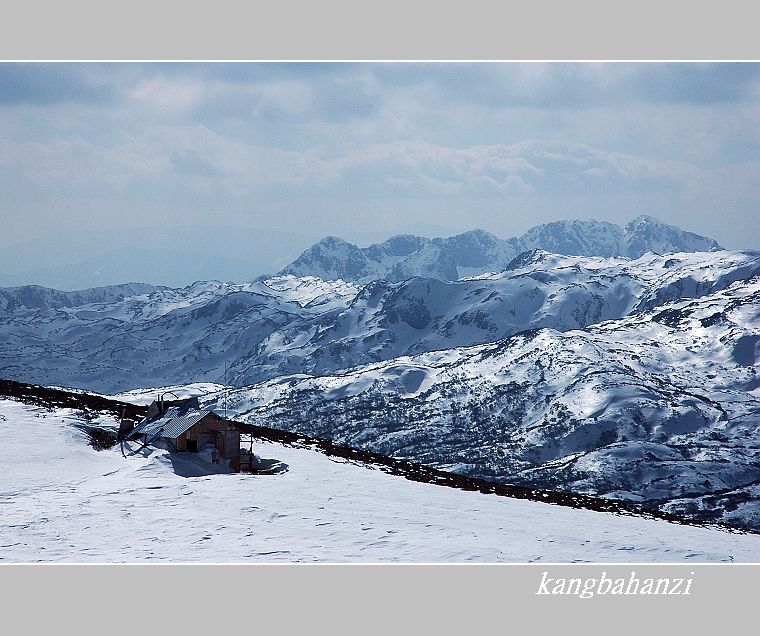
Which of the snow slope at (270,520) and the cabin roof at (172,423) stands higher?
the cabin roof at (172,423)

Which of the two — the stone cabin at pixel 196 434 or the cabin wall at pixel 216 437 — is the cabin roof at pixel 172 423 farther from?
the cabin wall at pixel 216 437

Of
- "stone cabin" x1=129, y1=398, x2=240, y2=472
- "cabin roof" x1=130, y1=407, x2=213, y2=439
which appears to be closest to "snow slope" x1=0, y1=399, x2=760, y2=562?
"stone cabin" x1=129, y1=398, x2=240, y2=472

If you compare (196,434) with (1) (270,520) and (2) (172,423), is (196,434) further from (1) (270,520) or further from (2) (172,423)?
(1) (270,520)

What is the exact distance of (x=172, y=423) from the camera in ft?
196

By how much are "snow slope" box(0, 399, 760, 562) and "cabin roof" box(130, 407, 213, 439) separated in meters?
1.91

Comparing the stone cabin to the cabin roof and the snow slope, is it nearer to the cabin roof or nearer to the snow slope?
the cabin roof

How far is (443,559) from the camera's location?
4131 cm

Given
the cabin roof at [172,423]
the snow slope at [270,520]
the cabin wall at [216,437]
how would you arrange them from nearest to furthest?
1. the snow slope at [270,520]
2. the cabin roof at [172,423]
3. the cabin wall at [216,437]

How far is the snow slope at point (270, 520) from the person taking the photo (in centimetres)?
4144

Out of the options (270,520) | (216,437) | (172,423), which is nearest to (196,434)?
(216,437)

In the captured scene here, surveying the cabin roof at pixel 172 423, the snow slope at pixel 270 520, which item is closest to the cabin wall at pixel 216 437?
the cabin roof at pixel 172 423

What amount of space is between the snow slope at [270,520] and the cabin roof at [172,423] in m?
1.91
